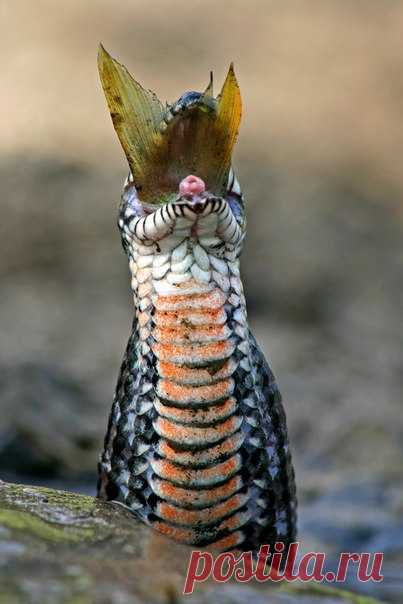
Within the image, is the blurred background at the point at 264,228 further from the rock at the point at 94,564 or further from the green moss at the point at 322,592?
the rock at the point at 94,564

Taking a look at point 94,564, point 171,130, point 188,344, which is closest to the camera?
point 94,564

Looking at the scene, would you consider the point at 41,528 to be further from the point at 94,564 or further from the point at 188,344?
the point at 188,344

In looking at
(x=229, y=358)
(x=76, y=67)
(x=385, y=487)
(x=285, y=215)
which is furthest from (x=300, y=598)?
(x=76, y=67)

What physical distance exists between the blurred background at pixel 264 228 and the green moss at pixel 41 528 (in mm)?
2225

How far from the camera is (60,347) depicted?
371 inches

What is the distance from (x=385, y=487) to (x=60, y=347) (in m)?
3.48

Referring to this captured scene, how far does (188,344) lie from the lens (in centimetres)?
383

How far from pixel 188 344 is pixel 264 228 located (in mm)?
7107

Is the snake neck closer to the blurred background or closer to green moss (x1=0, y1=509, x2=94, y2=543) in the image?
green moss (x1=0, y1=509, x2=94, y2=543)

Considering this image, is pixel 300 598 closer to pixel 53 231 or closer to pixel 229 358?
pixel 229 358

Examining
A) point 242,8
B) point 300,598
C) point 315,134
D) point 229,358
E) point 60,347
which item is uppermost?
point 242,8

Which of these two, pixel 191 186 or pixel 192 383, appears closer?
pixel 191 186

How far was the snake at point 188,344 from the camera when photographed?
3768mm

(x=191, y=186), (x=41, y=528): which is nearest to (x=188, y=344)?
(x=191, y=186)
